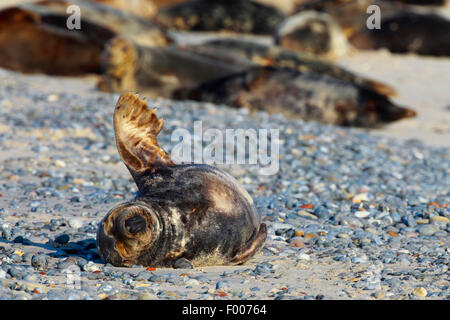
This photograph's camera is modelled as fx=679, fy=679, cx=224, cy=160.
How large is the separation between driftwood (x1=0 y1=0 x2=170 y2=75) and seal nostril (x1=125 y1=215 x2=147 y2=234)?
23.0 feet

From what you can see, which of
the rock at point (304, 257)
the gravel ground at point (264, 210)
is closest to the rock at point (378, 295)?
the gravel ground at point (264, 210)

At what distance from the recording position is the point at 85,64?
9.68 m

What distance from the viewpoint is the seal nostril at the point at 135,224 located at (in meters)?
2.93

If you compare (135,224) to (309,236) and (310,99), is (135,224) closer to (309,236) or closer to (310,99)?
(309,236)

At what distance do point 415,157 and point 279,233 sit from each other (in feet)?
10.1

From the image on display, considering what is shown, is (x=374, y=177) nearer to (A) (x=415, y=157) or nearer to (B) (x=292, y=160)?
(B) (x=292, y=160)

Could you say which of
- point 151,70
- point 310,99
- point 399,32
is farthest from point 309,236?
point 399,32

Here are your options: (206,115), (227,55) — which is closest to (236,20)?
(227,55)

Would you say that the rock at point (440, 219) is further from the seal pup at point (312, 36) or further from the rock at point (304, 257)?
the seal pup at point (312, 36)

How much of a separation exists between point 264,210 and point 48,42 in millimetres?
6188

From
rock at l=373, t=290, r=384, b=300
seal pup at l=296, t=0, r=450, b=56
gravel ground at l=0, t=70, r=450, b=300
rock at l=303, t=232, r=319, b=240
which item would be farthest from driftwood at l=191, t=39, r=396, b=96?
rock at l=373, t=290, r=384, b=300

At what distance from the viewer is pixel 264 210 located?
4.19 m

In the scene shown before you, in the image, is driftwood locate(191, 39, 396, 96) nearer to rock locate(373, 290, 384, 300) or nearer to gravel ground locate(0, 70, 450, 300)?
gravel ground locate(0, 70, 450, 300)
